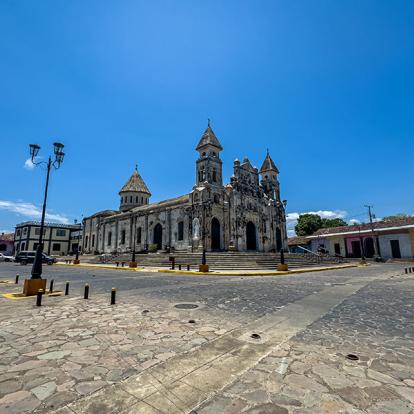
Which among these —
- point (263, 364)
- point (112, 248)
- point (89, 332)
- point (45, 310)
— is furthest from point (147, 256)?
point (263, 364)

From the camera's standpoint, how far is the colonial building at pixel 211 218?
1256 inches

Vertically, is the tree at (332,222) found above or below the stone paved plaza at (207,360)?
above

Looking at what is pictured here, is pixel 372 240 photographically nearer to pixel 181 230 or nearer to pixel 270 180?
pixel 270 180

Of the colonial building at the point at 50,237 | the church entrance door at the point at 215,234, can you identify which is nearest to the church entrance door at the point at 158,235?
the church entrance door at the point at 215,234

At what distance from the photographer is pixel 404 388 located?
2.95 metres

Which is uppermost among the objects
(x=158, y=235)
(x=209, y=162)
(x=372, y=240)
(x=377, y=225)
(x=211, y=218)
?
(x=209, y=162)

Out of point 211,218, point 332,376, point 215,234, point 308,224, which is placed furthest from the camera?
point 308,224

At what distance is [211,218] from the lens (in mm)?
31641

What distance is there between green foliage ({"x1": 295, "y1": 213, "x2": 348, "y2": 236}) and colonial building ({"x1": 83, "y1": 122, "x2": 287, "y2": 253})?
66.4 feet

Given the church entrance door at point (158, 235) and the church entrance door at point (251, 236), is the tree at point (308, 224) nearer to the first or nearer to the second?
the church entrance door at point (251, 236)

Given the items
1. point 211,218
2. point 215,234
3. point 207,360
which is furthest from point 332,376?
point 215,234

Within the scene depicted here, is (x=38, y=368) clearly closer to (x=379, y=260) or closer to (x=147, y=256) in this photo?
(x=147, y=256)

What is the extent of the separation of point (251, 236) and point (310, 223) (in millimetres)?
29363

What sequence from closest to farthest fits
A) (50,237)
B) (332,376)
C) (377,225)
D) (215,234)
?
(332,376), (215,234), (377,225), (50,237)
